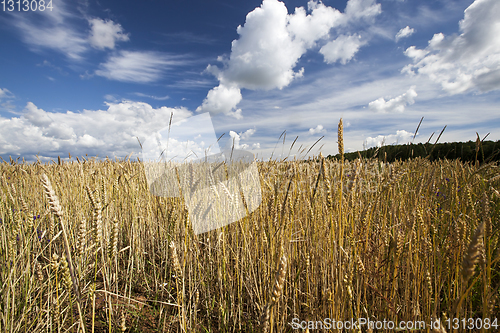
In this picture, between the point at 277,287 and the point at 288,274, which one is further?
the point at 288,274

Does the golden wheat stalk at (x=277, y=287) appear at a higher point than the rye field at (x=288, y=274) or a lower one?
higher

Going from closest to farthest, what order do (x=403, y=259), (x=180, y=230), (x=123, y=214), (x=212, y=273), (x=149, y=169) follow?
(x=403, y=259) → (x=212, y=273) → (x=180, y=230) → (x=123, y=214) → (x=149, y=169)

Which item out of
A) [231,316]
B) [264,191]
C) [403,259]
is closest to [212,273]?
[231,316]

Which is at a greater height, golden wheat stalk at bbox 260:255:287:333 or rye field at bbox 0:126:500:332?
golden wheat stalk at bbox 260:255:287:333

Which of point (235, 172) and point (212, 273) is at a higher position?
point (235, 172)

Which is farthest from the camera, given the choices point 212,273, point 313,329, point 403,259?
point 212,273

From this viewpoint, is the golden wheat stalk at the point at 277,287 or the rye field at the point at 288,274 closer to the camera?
the golden wheat stalk at the point at 277,287

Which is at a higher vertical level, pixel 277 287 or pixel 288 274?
pixel 277 287

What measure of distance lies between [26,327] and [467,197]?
9.43 ft

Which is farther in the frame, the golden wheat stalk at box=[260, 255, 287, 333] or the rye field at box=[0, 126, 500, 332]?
the rye field at box=[0, 126, 500, 332]

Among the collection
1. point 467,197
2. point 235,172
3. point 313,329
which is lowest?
point 313,329

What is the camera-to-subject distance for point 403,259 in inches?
62.4

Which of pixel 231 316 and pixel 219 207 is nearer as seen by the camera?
pixel 231 316

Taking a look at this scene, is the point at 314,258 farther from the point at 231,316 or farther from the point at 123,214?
the point at 123,214
